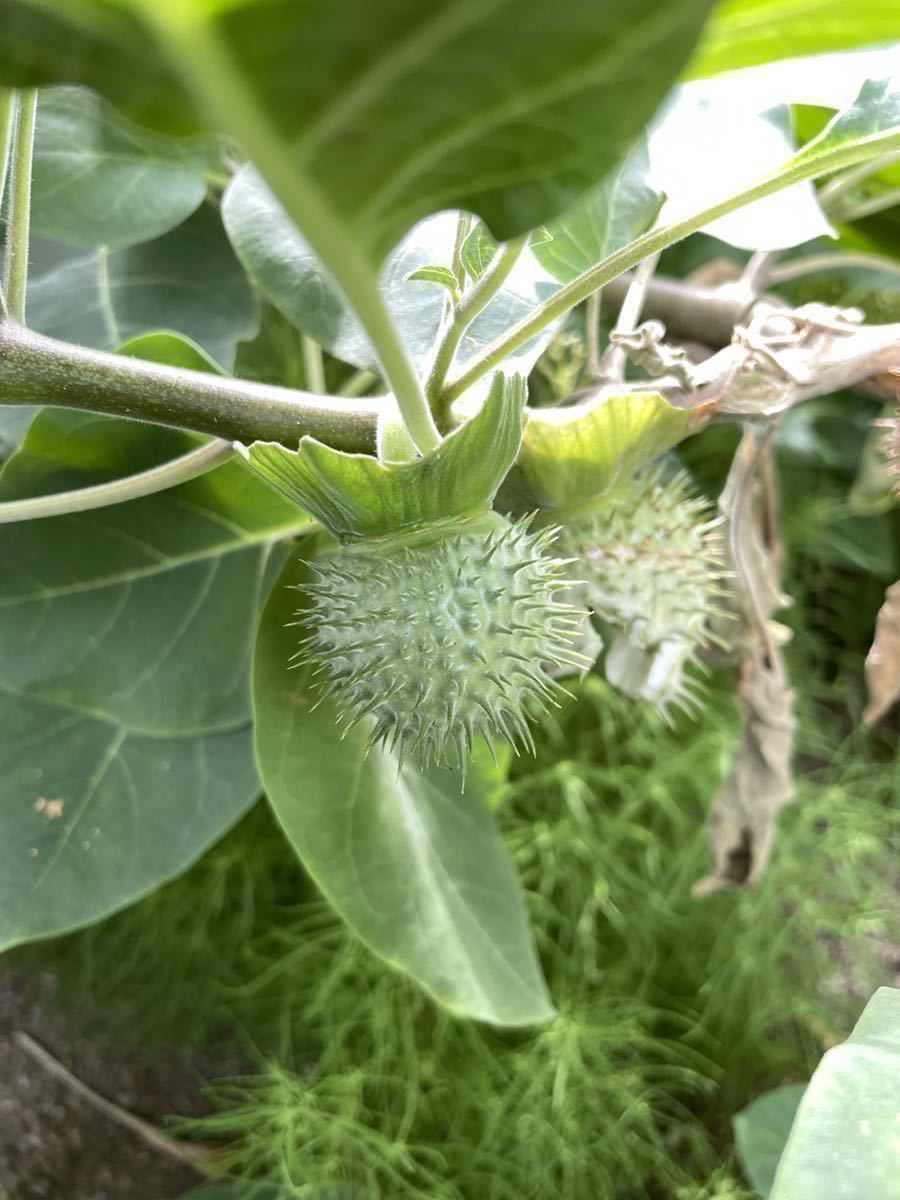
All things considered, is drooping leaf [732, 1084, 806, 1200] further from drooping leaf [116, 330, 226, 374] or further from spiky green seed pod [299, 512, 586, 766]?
drooping leaf [116, 330, 226, 374]

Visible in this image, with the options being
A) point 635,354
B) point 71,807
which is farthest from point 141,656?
point 635,354

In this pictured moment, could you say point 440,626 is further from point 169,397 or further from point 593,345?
point 593,345

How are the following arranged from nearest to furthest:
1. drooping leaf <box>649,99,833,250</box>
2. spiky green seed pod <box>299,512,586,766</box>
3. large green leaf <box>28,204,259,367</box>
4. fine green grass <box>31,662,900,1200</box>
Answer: spiky green seed pod <box>299,512,586,766</box>, drooping leaf <box>649,99,833,250</box>, large green leaf <box>28,204,259,367</box>, fine green grass <box>31,662,900,1200</box>

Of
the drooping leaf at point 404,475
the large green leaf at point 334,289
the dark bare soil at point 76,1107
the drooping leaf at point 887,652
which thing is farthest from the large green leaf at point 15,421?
the dark bare soil at point 76,1107

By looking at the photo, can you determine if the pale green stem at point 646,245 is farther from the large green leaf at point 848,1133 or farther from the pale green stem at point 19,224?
the large green leaf at point 848,1133

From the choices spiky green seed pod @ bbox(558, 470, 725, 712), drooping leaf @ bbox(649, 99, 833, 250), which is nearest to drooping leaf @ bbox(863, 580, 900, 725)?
spiky green seed pod @ bbox(558, 470, 725, 712)

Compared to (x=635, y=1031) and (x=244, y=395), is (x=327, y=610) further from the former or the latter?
(x=635, y=1031)
